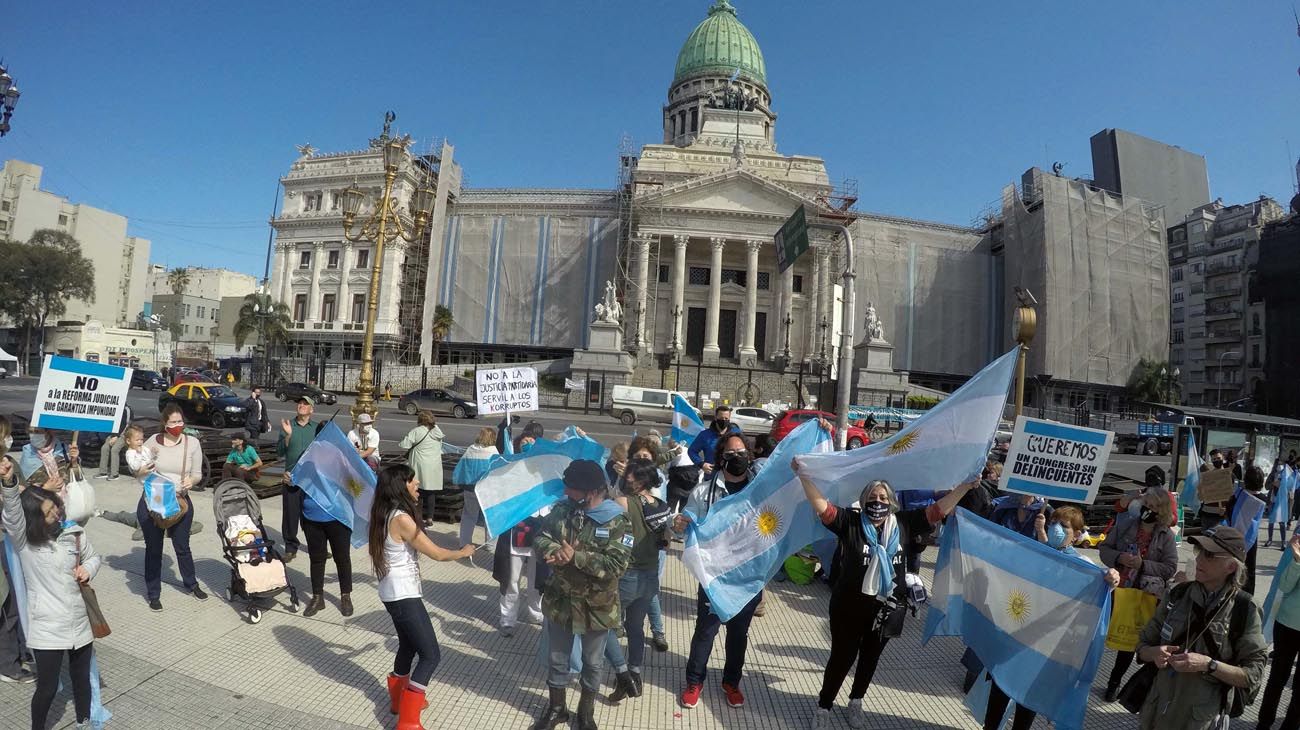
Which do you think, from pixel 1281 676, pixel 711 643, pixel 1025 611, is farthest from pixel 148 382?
pixel 1281 676

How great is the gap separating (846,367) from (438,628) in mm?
6040

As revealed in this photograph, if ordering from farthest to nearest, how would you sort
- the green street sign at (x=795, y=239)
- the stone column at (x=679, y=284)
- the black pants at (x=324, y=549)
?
the stone column at (x=679, y=284), the green street sign at (x=795, y=239), the black pants at (x=324, y=549)

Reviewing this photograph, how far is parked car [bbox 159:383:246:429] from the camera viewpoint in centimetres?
2067

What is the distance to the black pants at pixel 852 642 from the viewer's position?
4410 millimetres

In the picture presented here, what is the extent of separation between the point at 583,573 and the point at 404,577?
1.16 meters

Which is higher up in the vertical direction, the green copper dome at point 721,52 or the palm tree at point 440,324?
the green copper dome at point 721,52

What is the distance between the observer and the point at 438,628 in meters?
5.92

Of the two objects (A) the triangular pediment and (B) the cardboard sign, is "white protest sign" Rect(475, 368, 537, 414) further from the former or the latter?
(A) the triangular pediment

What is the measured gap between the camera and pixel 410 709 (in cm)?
409

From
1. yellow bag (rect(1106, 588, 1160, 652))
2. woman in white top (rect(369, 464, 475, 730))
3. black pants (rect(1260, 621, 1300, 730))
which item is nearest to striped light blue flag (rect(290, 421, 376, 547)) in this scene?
woman in white top (rect(369, 464, 475, 730))

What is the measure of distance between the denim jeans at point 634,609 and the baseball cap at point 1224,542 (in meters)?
3.30

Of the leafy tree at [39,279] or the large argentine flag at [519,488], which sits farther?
the leafy tree at [39,279]

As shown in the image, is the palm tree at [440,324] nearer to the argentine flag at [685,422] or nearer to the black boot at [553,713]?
the argentine flag at [685,422]

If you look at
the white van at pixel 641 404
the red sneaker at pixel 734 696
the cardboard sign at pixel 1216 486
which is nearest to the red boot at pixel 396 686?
the red sneaker at pixel 734 696
